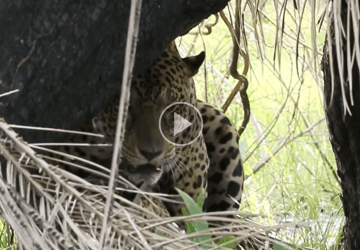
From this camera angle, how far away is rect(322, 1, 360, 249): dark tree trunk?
2.10m

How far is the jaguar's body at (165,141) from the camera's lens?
275 centimetres

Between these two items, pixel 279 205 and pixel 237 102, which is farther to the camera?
pixel 237 102

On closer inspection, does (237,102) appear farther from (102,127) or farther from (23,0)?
(23,0)

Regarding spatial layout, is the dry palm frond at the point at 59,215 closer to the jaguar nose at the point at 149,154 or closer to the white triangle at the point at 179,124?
the jaguar nose at the point at 149,154

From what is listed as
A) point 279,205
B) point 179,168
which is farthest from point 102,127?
point 279,205

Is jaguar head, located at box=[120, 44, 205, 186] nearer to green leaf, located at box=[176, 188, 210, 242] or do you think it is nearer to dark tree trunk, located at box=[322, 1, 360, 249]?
dark tree trunk, located at box=[322, 1, 360, 249]

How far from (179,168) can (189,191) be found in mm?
118

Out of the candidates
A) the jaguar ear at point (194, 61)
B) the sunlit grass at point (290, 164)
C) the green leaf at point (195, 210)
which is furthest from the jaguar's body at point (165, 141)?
the green leaf at point (195, 210)

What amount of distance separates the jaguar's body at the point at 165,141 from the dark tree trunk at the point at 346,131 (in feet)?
2.48

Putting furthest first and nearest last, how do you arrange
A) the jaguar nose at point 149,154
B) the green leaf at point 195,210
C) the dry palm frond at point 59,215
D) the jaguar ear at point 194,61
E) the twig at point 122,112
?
the jaguar ear at point 194,61, the jaguar nose at point 149,154, the green leaf at point 195,210, the dry palm frond at point 59,215, the twig at point 122,112

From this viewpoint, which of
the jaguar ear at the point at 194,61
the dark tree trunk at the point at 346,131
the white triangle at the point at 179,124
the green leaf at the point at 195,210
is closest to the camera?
the green leaf at the point at 195,210

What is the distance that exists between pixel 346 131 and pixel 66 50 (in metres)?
0.89

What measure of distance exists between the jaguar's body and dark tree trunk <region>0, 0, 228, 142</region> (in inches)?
23.4

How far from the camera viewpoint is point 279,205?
3846mm
